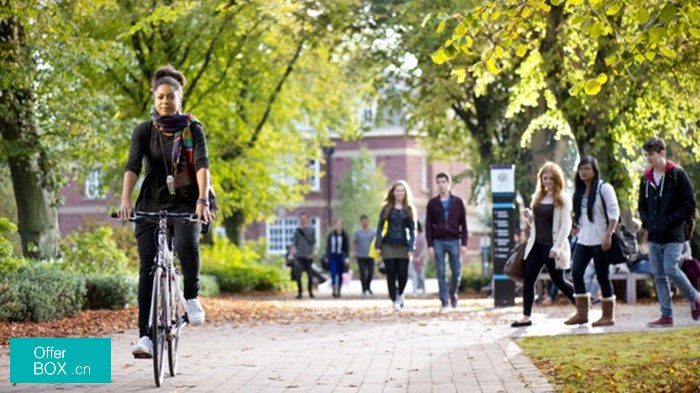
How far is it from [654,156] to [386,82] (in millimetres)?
22382

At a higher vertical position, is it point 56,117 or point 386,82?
point 386,82

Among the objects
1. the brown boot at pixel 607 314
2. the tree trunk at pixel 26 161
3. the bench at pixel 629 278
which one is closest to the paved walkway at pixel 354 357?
the brown boot at pixel 607 314

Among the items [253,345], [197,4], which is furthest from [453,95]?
[253,345]

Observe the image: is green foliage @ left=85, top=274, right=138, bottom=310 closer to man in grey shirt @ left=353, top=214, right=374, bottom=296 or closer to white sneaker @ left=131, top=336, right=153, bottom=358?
white sneaker @ left=131, top=336, right=153, bottom=358

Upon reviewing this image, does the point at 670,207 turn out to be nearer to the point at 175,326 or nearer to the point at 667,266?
the point at 667,266

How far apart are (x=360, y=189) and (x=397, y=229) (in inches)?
1857

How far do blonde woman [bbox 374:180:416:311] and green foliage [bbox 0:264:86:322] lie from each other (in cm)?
496

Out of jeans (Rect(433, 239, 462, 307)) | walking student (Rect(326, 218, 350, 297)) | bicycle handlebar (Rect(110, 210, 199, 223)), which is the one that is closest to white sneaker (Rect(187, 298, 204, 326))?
bicycle handlebar (Rect(110, 210, 199, 223))

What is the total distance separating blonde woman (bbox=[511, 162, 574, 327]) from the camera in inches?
633

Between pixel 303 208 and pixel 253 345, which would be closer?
pixel 253 345

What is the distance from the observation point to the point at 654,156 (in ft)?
49.3

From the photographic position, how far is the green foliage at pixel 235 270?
3766 centimetres

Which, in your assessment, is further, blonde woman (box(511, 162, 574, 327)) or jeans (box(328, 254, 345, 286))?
jeans (box(328, 254, 345, 286))

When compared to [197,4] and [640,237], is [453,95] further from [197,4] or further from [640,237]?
[640,237]
